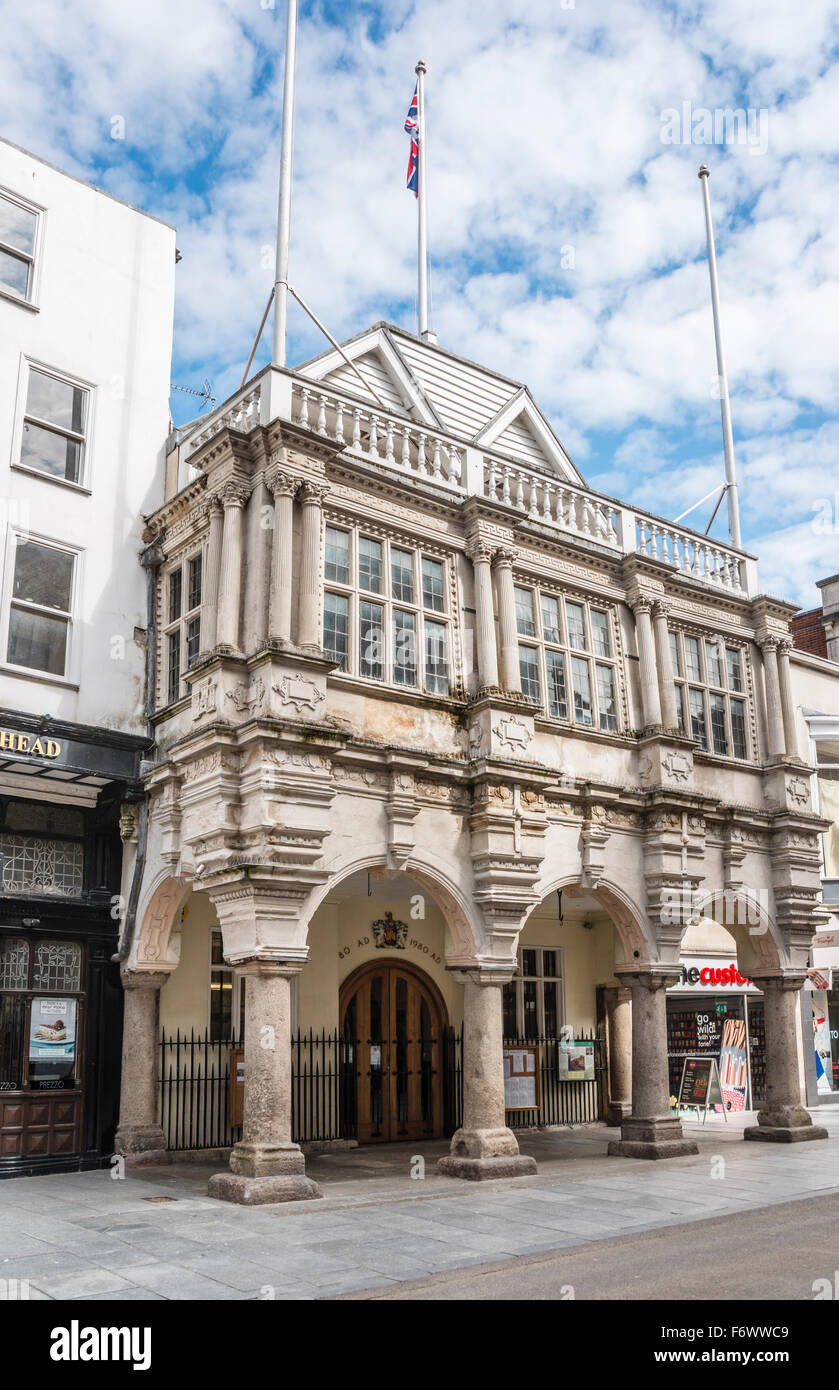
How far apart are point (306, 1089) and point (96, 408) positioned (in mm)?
10757

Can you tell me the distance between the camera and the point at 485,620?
16234mm

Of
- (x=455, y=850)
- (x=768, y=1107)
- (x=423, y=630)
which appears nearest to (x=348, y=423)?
(x=423, y=630)

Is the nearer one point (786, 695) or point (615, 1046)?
point (786, 695)

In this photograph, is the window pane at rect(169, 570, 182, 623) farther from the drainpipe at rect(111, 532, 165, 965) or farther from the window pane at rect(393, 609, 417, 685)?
the window pane at rect(393, 609, 417, 685)

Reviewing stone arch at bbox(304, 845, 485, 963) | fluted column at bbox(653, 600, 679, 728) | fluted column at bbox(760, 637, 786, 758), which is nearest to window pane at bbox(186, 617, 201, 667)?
stone arch at bbox(304, 845, 485, 963)

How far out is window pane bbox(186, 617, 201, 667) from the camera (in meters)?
15.5

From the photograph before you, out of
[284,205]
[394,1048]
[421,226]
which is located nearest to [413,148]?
[421,226]

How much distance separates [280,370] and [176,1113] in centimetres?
1047

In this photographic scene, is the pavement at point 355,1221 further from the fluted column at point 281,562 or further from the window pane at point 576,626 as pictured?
the window pane at point 576,626

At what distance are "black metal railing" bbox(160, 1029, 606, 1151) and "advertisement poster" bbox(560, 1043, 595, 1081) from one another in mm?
181

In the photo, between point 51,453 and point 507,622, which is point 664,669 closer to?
point 507,622

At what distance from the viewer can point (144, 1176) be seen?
1457 cm

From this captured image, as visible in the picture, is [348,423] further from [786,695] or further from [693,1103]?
[693,1103]

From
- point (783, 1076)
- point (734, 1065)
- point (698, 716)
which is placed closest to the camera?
point (783, 1076)
